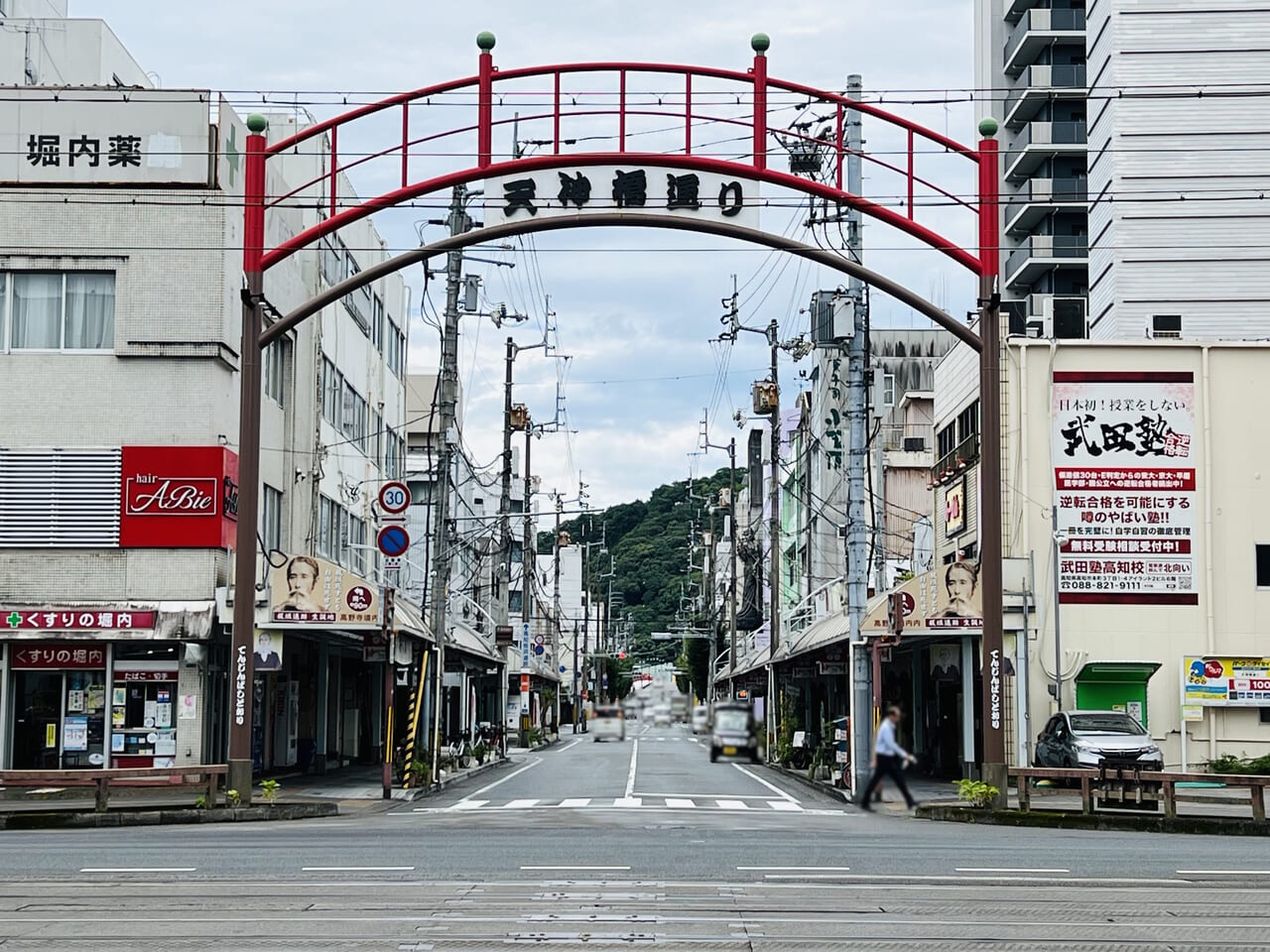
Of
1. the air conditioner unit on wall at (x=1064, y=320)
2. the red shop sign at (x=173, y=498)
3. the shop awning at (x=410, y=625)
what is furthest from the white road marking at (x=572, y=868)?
the air conditioner unit on wall at (x=1064, y=320)

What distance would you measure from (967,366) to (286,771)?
83.2ft

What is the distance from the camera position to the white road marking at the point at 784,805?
123ft

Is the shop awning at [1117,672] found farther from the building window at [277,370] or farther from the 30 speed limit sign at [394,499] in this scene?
the building window at [277,370]

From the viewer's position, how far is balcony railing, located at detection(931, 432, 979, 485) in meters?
50.3

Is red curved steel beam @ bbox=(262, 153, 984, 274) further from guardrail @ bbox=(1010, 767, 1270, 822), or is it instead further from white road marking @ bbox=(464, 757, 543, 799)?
white road marking @ bbox=(464, 757, 543, 799)

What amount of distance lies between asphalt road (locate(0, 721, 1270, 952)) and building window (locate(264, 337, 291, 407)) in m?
17.2

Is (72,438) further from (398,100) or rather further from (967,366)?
(967,366)

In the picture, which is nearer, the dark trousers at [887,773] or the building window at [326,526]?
the dark trousers at [887,773]

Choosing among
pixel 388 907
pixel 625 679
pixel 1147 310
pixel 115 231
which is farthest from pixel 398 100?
pixel 1147 310

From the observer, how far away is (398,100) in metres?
30.3

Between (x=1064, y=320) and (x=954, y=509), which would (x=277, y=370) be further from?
(x=1064, y=320)

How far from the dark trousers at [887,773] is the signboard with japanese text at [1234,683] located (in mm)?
41388

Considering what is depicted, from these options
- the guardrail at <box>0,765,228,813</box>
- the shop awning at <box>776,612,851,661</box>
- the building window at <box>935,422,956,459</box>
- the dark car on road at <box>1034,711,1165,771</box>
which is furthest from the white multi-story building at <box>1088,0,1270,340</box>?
the guardrail at <box>0,765,228,813</box>

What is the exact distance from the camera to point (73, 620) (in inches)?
1540
